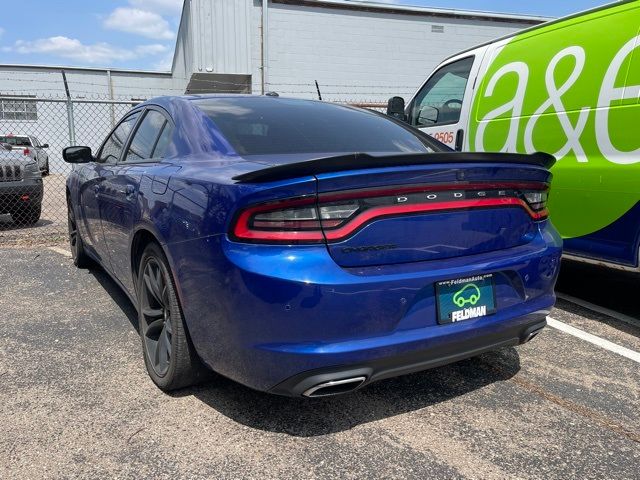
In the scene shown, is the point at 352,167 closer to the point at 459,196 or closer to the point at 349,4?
the point at 459,196

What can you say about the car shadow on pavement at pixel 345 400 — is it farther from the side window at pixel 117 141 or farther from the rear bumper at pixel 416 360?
the side window at pixel 117 141

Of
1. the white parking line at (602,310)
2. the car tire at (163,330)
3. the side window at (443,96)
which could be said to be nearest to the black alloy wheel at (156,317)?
the car tire at (163,330)

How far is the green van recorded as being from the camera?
3402 mm

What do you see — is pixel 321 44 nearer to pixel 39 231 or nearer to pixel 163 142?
pixel 39 231

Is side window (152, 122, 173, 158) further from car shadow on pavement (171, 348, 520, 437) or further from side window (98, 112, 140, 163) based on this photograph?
car shadow on pavement (171, 348, 520, 437)

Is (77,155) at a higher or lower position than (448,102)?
lower

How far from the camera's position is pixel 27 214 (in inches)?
308

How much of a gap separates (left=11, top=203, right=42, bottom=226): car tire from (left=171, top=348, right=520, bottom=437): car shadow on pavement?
20.5 ft

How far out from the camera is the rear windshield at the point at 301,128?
2660 millimetres

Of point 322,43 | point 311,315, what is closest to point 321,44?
point 322,43

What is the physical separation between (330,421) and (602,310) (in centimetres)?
269

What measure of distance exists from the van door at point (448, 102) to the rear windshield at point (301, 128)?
6.09 feet

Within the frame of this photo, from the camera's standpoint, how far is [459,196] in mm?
2215

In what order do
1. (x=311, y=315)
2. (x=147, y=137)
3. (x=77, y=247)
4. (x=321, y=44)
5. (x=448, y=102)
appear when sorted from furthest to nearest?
(x=321, y=44)
(x=448, y=102)
(x=77, y=247)
(x=147, y=137)
(x=311, y=315)
